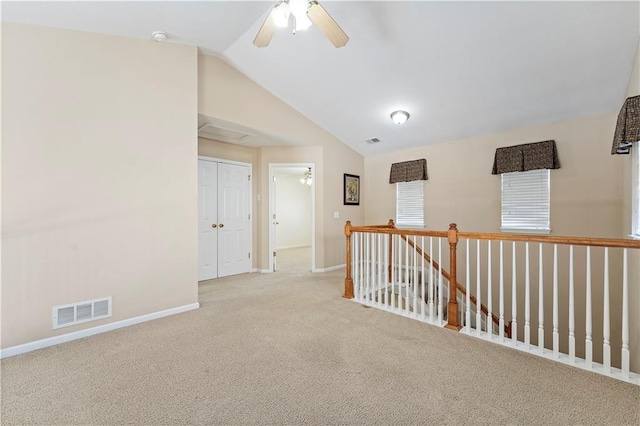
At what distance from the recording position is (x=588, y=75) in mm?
2980

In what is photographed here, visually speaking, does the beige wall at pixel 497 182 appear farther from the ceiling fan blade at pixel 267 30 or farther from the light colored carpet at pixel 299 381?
the ceiling fan blade at pixel 267 30

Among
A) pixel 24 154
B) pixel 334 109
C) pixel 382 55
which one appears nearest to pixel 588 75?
pixel 382 55

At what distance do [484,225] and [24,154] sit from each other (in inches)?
220

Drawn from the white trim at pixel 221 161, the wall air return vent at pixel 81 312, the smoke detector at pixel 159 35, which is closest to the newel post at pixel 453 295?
the wall air return vent at pixel 81 312

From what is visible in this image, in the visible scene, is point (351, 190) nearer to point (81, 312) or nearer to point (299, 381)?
point (299, 381)

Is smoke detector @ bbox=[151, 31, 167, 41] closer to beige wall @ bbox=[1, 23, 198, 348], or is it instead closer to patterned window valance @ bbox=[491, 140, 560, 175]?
beige wall @ bbox=[1, 23, 198, 348]

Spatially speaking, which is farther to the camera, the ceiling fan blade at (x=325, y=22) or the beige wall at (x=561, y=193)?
the beige wall at (x=561, y=193)

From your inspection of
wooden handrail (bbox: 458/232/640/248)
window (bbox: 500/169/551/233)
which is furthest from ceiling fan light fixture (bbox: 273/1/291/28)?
window (bbox: 500/169/551/233)

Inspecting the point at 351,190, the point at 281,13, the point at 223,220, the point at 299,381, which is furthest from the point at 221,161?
the point at 299,381

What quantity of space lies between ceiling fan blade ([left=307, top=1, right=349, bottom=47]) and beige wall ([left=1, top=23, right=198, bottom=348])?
1.88 metres

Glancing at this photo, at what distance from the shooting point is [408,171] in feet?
17.7

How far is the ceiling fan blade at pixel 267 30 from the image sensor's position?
2141 millimetres

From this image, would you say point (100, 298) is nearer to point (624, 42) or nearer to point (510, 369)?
point (510, 369)

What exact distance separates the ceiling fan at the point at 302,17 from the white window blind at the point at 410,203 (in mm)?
3652
